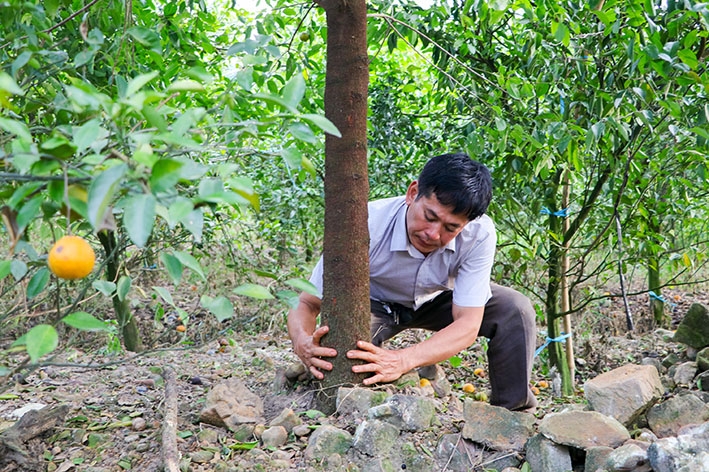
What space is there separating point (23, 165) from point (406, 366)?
1.80 m

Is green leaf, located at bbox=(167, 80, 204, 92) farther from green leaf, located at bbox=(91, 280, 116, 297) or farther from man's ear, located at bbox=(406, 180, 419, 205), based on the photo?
man's ear, located at bbox=(406, 180, 419, 205)

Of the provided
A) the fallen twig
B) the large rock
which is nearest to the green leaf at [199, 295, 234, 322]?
the fallen twig

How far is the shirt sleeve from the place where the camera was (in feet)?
9.30

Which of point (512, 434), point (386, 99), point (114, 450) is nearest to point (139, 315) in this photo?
point (386, 99)

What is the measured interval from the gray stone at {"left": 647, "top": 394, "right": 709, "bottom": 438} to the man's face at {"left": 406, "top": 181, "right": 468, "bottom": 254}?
38.7 inches

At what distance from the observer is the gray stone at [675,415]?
215 cm

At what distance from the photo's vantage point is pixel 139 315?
216 inches

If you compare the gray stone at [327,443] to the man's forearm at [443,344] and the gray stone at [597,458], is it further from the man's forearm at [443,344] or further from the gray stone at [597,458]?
the gray stone at [597,458]

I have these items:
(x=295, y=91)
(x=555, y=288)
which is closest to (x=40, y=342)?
(x=295, y=91)

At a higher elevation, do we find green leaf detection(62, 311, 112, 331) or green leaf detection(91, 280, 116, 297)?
green leaf detection(62, 311, 112, 331)

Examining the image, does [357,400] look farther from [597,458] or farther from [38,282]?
[38,282]

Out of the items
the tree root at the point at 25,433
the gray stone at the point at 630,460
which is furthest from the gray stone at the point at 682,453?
the tree root at the point at 25,433

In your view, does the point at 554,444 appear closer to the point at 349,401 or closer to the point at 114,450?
the point at 349,401

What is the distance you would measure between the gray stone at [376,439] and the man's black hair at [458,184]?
922 millimetres
